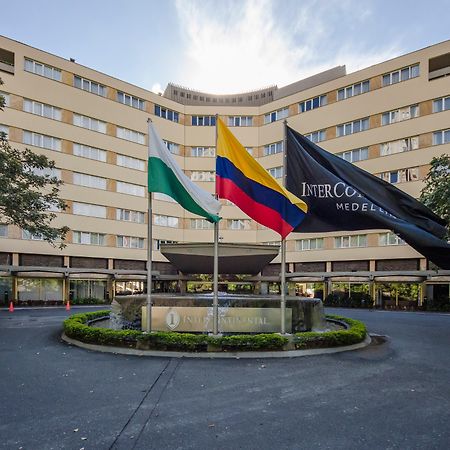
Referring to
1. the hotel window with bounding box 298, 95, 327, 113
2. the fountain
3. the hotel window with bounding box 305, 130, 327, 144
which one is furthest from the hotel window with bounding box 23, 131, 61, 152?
the fountain

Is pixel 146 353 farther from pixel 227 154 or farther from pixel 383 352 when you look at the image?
pixel 383 352

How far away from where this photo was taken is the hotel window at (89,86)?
41094mm

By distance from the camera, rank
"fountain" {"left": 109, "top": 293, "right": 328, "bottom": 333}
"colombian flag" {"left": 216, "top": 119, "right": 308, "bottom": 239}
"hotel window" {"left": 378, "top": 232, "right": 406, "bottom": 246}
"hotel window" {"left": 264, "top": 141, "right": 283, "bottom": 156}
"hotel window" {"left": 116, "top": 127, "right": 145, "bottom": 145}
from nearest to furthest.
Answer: "colombian flag" {"left": 216, "top": 119, "right": 308, "bottom": 239}
"fountain" {"left": 109, "top": 293, "right": 328, "bottom": 333}
"hotel window" {"left": 378, "top": 232, "right": 406, "bottom": 246}
"hotel window" {"left": 116, "top": 127, "right": 145, "bottom": 145}
"hotel window" {"left": 264, "top": 141, "right": 283, "bottom": 156}

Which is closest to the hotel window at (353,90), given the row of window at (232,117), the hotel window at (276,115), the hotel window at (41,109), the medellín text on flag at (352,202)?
the row of window at (232,117)

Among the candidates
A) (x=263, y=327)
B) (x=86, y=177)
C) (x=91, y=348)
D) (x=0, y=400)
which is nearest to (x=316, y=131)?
(x=86, y=177)

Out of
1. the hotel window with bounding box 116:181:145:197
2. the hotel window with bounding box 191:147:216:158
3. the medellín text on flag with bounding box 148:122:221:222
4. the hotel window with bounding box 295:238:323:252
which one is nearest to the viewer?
the medellín text on flag with bounding box 148:122:221:222

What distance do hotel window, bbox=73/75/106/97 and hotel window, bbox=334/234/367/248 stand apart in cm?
2929

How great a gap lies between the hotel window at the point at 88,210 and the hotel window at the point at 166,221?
20.5ft

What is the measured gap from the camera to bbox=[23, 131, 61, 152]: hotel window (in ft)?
124

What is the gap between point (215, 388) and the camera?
339 inches

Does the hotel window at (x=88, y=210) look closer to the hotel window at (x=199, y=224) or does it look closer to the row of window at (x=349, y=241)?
the hotel window at (x=199, y=224)

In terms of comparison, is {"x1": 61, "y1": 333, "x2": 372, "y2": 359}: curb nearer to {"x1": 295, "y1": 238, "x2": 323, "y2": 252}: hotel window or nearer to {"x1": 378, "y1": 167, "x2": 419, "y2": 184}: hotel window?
{"x1": 378, "y1": 167, "x2": 419, "y2": 184}: hotel window

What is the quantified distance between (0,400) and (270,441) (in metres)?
5.34

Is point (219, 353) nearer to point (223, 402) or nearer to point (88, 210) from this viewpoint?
point (223, 402)
